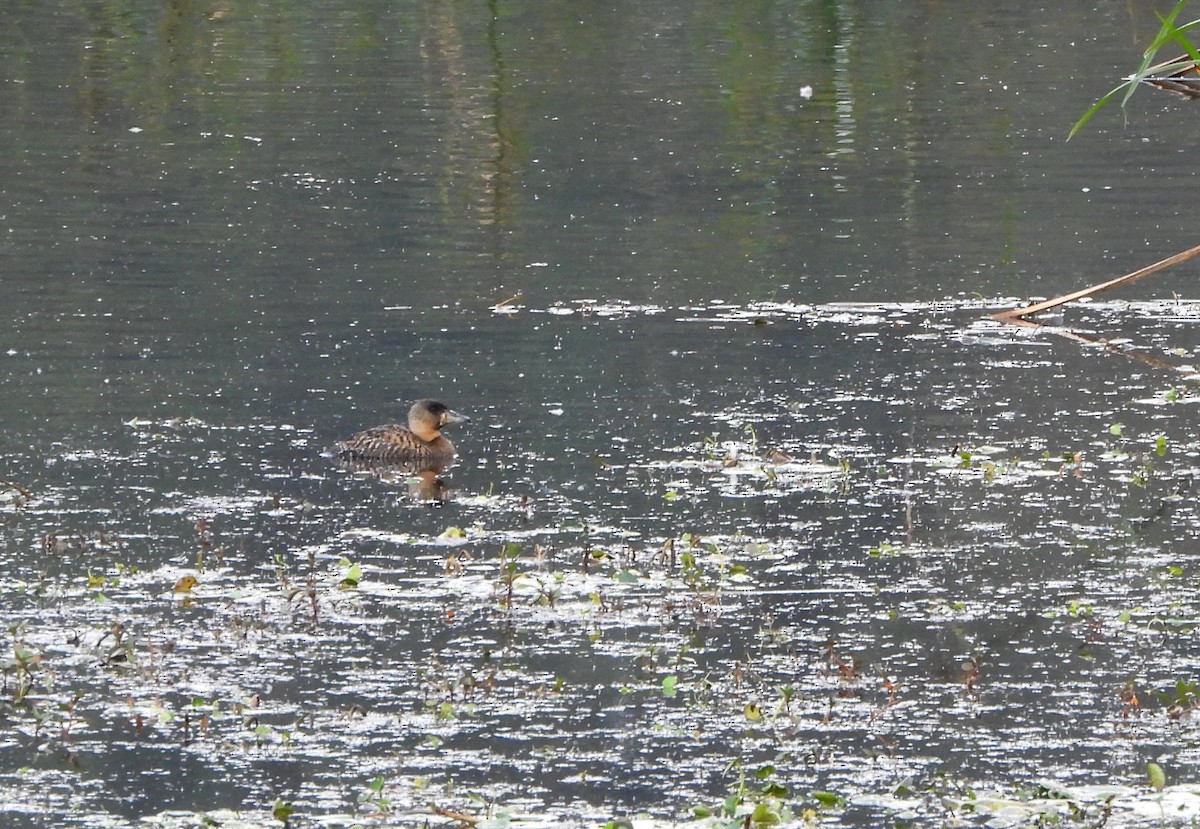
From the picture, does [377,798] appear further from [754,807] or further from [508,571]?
[508,571]

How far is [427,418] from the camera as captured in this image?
10883mm

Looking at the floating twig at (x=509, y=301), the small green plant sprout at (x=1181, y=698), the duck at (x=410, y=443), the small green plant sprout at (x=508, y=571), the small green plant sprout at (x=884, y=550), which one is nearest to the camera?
the small green plant sprout at (x=1181, y=698)

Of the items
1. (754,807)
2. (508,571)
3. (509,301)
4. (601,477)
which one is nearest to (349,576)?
(508,571)

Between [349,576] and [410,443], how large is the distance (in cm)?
221

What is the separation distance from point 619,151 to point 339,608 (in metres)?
13.4

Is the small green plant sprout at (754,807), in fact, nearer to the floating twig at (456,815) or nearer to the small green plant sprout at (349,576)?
the floating twig at (456,815)

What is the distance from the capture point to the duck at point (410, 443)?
10.6 meters

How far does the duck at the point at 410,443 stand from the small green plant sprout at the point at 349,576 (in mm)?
1907

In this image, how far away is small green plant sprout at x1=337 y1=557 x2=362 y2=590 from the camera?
841 cm

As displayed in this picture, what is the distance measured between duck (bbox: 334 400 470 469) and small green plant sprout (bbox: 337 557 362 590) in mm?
1907

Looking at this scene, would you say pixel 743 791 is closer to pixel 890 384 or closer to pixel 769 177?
pixel 890 384

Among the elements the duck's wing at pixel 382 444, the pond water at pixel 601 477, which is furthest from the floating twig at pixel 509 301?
the duck's wing at pixel 382 444

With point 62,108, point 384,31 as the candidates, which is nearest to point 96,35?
point 384,31

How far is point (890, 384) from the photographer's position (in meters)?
12.1
